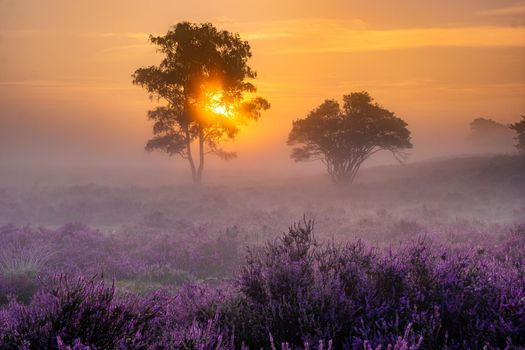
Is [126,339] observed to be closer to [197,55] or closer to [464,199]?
[464,199]

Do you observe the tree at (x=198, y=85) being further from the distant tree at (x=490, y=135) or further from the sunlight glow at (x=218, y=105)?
the distant tree at (x=490, y=135)

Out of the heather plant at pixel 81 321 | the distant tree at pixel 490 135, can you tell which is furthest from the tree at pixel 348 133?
the distant tree at pixel 490 135

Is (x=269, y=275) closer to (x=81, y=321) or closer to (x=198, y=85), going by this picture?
(x=81, y=321)

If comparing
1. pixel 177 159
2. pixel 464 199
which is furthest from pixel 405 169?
pixel 177 159

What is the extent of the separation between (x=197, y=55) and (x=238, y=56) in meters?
2.91

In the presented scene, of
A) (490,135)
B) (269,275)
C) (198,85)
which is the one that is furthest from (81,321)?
(490,135)

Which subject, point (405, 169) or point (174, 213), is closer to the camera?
point (174, 213)

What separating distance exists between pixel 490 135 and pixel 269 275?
348 feet

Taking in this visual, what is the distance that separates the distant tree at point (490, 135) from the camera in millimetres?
96688

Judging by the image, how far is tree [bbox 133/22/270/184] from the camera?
32.7 metres

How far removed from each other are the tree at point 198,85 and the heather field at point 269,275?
6255mm

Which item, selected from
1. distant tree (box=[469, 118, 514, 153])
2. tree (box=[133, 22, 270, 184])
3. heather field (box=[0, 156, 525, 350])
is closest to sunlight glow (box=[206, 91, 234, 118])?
tree (box=[133, 22, 270, 184])

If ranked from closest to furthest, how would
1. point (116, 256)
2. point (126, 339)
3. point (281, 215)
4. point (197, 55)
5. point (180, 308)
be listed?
point (126, 339) → point (180, 308) → point (116, 256) → point (281, 215) → point (197, 55)

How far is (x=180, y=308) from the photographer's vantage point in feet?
14.5
